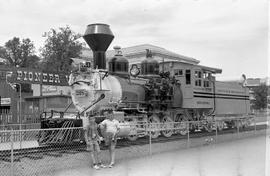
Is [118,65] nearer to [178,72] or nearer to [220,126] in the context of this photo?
[178,72]

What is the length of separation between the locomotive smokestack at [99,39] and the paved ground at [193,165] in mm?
4766

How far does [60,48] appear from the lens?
138ft

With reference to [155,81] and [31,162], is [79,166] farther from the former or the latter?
[155,81]

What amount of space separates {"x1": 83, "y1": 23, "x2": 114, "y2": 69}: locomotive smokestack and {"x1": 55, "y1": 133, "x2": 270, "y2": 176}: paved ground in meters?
4.77

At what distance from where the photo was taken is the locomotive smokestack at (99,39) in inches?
558

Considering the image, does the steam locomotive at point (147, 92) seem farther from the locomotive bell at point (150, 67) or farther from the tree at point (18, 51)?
the tree at point (18, 51)

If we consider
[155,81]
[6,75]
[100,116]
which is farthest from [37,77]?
[100,116]

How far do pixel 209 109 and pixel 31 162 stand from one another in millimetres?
12708

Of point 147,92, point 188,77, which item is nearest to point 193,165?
point 147,92

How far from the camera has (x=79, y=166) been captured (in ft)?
32.6

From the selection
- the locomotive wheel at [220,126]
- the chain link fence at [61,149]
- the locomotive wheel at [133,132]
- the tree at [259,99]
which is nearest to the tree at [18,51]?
the tree at [259,99]

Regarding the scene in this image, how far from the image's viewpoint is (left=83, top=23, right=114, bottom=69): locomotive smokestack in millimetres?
14164

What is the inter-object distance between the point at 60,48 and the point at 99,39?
94.8ft

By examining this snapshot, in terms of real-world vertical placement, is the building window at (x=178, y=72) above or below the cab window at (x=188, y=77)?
above
